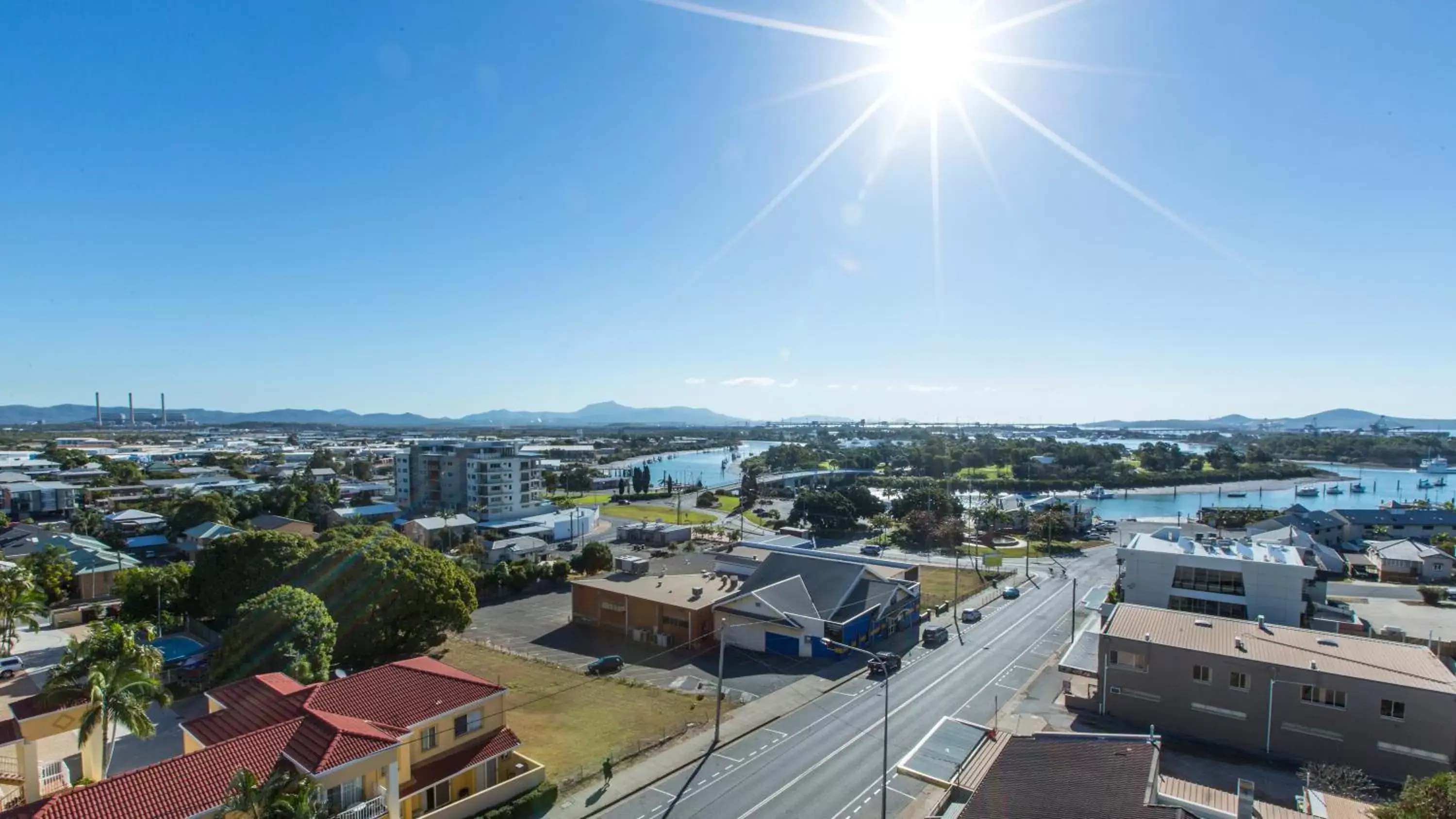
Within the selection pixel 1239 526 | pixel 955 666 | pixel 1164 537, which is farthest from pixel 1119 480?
pixel 955 666

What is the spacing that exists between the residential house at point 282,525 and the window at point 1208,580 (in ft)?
193

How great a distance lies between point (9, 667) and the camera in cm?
3123

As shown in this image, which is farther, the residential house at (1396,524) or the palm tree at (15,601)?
the residential house at (1396,524)

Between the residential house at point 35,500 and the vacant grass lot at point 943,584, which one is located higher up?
the residential house at point 35,500

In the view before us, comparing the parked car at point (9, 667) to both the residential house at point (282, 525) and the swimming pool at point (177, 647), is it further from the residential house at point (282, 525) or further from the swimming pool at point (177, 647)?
the residential house at point (282, 525)

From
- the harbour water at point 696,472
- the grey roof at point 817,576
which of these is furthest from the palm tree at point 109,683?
the harbour water at point 696,472

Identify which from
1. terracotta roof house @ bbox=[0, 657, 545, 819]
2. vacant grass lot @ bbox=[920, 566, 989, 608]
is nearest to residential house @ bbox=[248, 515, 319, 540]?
terracotta roof house @ bbox=[0, 657, 545, 819]

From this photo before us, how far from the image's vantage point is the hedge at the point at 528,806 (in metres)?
19.7

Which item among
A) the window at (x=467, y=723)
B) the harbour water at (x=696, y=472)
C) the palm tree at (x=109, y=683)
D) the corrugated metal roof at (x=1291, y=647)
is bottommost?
the harbour water at (x=696, y=472)

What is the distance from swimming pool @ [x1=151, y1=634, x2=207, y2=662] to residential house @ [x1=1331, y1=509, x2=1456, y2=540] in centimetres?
9408

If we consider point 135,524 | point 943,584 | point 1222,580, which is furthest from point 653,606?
point 135,524

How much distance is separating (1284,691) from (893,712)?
1365 centimetres

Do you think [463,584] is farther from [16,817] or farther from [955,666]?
[955,666]

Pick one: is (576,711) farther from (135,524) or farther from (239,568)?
(135,524)
